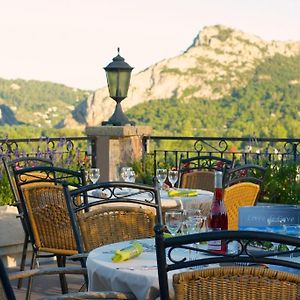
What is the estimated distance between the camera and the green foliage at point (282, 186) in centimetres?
797

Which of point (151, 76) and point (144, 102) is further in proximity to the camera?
point (151, 76)

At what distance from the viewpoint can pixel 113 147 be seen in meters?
9.71

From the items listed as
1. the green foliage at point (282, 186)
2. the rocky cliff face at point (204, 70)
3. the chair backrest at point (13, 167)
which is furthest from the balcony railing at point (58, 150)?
the rocky cliff face at point (204, 70)

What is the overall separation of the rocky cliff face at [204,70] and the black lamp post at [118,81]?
3677 centimetres

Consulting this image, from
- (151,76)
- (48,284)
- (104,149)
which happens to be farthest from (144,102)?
(48,284)

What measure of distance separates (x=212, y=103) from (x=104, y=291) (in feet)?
154

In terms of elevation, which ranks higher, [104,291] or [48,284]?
[104,291]

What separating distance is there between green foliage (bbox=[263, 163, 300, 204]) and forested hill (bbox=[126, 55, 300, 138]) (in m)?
24.5

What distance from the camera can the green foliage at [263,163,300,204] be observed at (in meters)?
7.97

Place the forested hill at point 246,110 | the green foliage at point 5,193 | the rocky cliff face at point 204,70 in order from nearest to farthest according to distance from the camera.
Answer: the green foliage at point 5,193, the forested hill at point 246,110, the rocky cliff face at point 204,70

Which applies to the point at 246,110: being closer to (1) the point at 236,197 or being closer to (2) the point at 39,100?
(2) the point at 39,100

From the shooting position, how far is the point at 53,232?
5273 mm

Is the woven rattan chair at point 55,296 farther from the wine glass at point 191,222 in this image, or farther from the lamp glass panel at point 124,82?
the lamp glass panel at point 124,82

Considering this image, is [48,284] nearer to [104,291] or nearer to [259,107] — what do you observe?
[104,291]
